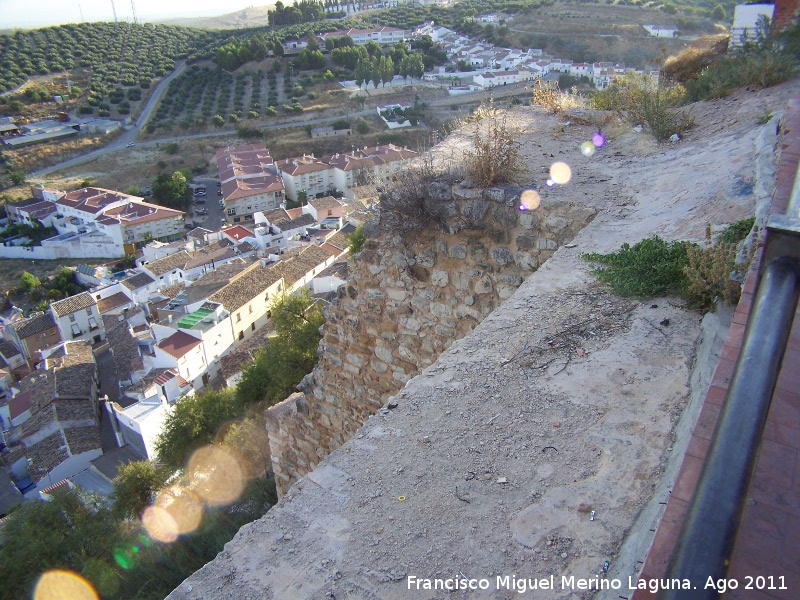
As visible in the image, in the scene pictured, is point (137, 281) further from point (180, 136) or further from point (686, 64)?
point (686, 64)

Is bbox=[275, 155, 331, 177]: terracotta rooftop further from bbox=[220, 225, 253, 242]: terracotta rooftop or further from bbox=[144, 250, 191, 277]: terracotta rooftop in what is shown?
bbox=[144, 250, 191, 277]: terracotta rooftop

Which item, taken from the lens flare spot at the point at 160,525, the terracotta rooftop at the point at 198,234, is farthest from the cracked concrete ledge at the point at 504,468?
the terracotta rooftop at the point at 198,234

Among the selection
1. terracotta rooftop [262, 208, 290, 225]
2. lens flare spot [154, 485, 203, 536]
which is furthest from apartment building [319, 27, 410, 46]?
lens flare spot [154, 485, 203, 536]

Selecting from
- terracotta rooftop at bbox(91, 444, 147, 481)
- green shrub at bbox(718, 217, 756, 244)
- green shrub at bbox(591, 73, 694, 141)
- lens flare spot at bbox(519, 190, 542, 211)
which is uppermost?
green shrub at bbox(591, 73, 694, 141)

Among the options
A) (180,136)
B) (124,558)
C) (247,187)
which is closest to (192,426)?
(124,558)

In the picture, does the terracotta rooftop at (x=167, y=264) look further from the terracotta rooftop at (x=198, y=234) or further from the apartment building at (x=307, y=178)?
the apartment building at (x=307, y=178)

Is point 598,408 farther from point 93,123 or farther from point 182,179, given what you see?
→ point 93,123

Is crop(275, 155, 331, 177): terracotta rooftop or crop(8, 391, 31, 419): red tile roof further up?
crop(275, 155, 331, 177): terracotta rooftop
